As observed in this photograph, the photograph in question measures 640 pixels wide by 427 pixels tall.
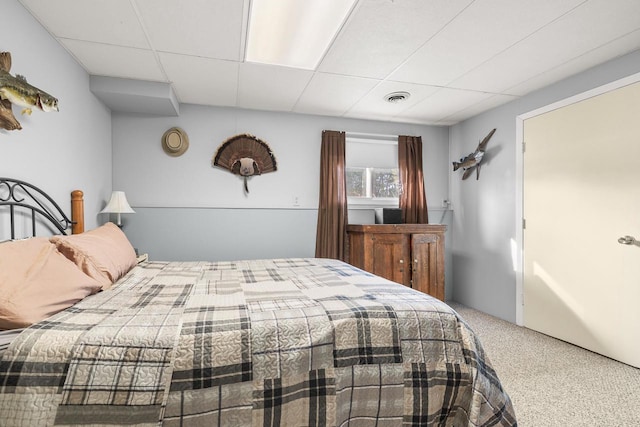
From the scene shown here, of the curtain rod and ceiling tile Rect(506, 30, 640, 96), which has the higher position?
ceiling tile Rect(506, 30, 640, 96)

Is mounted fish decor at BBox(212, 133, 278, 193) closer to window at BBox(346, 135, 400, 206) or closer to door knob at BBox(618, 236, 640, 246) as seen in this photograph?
window at BBox(346, 135, 400, 206)

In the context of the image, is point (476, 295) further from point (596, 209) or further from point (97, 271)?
point (97, 271)

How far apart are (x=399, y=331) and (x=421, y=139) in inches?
136

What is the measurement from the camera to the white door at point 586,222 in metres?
2.38

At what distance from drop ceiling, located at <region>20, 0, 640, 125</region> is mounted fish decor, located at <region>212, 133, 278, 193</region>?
47 cm

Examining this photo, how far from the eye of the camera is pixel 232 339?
1.07 metres

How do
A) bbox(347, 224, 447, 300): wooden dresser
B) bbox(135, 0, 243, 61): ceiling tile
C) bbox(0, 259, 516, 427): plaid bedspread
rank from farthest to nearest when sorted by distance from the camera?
bbox(347, 224, 447, 300): wooden dresser < bbox(135, 0, 243, 61): ceiling tile < bbox(0, 259, 516, 427): plaid bedspread

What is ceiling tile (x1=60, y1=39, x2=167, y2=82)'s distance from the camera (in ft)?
7.53

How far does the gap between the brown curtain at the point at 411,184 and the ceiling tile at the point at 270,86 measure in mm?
1589

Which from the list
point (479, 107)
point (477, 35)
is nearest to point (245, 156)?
point (477, 35)

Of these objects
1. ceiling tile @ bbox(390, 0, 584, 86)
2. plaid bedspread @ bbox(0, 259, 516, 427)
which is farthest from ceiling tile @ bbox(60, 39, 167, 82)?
ceiling tile @ bbox(390, 0, 584, 86)

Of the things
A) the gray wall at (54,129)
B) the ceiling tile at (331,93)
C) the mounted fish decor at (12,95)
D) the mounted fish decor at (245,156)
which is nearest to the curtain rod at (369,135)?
the ceiling tile at (331,93)

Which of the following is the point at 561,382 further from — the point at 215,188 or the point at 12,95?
the point at 12,95

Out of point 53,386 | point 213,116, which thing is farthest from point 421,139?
point 53,386
